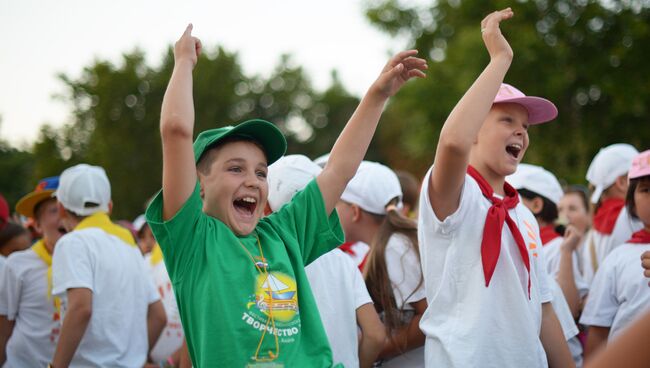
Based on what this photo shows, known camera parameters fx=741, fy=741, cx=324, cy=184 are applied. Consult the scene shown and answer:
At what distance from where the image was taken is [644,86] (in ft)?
72.7

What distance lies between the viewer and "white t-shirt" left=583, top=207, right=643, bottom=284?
5.52 meters

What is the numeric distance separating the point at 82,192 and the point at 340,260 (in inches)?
88.0

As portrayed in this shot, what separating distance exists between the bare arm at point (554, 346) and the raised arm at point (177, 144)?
1968 millimetres

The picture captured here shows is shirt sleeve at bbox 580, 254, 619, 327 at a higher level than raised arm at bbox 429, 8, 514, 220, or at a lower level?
lower

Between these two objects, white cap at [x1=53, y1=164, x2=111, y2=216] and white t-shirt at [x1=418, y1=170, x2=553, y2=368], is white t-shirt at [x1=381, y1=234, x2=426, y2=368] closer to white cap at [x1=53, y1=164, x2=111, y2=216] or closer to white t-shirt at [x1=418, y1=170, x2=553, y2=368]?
white t-shirt at [x1=418, y1=170, x2=553, y2=368]

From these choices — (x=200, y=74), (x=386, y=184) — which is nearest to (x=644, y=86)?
(x=386, y=184)

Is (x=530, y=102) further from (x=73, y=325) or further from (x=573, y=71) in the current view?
(x=573, y=71)

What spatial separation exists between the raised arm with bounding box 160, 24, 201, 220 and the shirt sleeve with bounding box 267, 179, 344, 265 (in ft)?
1.91

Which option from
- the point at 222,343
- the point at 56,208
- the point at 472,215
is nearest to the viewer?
the point at 222,343

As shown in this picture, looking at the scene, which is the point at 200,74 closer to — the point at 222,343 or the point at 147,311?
the point at 147,311

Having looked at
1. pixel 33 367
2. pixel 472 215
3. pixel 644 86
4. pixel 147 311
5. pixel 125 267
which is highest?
pixel 644 86

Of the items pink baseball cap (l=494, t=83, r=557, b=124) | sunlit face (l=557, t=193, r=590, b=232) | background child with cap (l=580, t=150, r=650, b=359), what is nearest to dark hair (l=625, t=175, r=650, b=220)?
background child with cap (l=580, t=150, r=650, b=359)

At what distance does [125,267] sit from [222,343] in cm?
271

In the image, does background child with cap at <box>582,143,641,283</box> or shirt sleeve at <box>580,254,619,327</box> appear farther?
background child with cap at <box>582,143,641,283</box>
